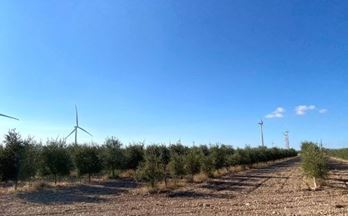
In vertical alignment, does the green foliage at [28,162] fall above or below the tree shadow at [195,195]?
above

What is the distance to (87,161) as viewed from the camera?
41.7 m

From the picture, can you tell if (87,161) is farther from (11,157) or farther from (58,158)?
(11,157)

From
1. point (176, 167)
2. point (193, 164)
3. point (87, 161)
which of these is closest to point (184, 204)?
point (176, 167)

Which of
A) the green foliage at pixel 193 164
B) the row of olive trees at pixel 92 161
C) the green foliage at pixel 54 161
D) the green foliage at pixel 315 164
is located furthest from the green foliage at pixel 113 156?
the green foliage at pixel 315 164

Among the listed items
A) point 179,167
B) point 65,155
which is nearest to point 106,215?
point 179,167

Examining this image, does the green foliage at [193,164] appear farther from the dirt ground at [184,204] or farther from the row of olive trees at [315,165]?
the row of olive trees at [315,165]

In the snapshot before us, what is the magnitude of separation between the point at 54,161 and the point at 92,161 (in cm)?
427

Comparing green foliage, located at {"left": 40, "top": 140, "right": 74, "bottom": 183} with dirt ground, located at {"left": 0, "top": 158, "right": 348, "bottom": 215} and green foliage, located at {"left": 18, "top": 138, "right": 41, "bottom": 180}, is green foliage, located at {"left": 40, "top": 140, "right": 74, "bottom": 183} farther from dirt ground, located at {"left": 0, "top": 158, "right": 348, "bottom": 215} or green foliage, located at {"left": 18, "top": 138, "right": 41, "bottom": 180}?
dirt ground, located at {"left": 0, "top": 158, "right": 348, "bottom": 215}

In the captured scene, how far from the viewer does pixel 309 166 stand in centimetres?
2914

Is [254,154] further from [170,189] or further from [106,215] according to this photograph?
[106,215]

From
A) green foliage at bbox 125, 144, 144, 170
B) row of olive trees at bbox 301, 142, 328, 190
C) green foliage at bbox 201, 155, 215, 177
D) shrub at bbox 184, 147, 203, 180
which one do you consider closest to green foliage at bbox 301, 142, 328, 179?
row of olive trees at bbox 301, 142, 328, 190

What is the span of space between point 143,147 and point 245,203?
34.4 meters

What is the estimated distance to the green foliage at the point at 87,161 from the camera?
41562mm

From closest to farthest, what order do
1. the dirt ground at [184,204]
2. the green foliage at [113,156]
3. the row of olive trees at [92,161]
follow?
the dirt ground at [184,204] < the row of olive trees at [92,161] < the green foliage at [113,156]
